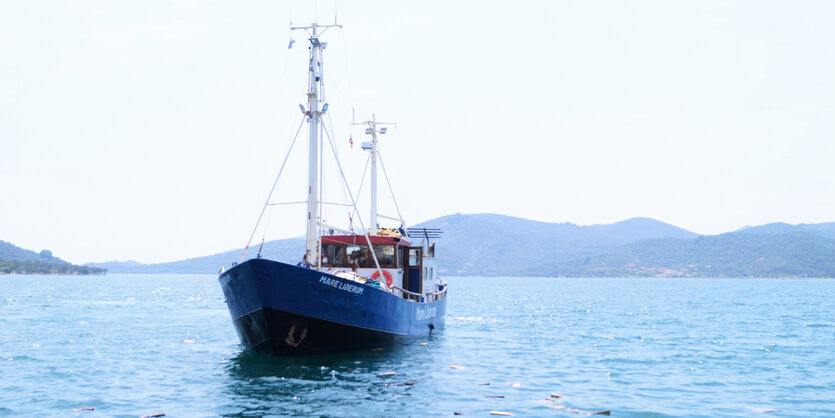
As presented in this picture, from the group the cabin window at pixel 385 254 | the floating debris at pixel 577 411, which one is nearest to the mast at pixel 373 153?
the cabin window at pixel 385 254

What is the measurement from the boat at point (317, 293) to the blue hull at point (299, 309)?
0.03 meters

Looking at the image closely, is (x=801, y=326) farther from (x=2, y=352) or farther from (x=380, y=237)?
(x=2, y=352)

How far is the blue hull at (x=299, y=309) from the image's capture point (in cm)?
2438

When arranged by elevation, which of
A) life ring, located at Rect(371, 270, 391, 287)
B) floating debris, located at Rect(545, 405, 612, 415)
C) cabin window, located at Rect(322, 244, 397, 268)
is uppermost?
cabin window, located at Rect(322, 244, 397, 268)

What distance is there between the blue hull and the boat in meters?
0.03

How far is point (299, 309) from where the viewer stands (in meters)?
24.7

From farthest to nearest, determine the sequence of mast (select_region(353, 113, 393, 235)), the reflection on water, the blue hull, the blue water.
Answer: mast (select_region(353, 113, 393, 235)) → the blue hull → the blue water → the reflection on water

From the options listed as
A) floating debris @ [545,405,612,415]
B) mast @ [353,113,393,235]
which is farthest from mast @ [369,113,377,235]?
floating debris @ [545,405,612,415]

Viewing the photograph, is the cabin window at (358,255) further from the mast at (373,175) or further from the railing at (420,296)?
the mast at (373,175)

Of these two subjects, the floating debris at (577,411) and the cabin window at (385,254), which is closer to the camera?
the floating debris at (577,411)

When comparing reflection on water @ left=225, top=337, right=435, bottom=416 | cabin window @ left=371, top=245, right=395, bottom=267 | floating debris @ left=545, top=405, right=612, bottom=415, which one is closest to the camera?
floating debris @ left=545, top=405, right=612, bottom=415

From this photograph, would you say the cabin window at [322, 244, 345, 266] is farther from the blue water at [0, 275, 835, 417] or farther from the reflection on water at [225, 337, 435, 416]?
the reflection on water at [225, 337, 435, 416]

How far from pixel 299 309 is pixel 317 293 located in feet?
2.73

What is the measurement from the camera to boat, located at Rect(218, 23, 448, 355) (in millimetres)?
24484
